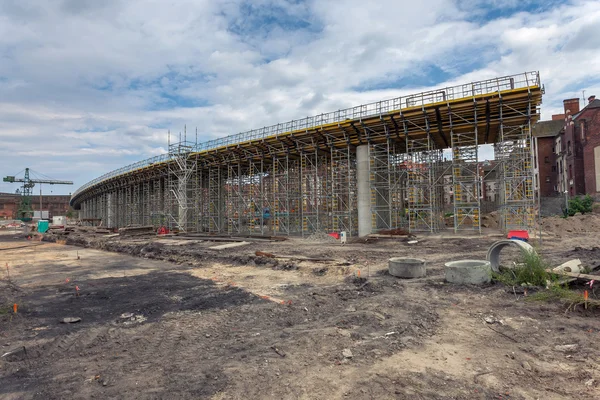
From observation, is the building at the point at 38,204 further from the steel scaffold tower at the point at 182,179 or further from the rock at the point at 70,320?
the rock at the point at 70,320

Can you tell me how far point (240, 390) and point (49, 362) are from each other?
11.5 feet

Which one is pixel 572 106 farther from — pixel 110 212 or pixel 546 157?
pixel 110 212

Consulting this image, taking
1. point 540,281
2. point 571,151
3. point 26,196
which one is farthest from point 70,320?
point 26,196

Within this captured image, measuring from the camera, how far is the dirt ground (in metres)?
4.40

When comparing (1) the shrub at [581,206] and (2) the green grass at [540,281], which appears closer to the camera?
(2) the green grass at [540,281]

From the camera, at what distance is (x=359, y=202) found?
1052 inches

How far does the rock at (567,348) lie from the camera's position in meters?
5.25

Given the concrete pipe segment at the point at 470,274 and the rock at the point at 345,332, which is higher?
the concrete pipe segment at the point at 470,274

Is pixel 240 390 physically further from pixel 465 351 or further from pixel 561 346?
pixel 561 346

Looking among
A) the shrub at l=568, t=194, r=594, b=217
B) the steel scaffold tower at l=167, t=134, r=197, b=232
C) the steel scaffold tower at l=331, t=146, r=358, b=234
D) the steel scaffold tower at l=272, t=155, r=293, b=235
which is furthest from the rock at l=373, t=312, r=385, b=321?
the shrub at l=568, t=194, r=594, b=217

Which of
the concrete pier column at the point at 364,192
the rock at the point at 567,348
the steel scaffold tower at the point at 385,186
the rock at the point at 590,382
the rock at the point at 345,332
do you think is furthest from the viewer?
the steel scaffold tower at the point at 385,186

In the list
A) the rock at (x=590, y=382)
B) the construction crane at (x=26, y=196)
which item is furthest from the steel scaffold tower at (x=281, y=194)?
the construction crane at (x=26, y=196)

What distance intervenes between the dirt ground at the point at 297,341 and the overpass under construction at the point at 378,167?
14950 millimetres

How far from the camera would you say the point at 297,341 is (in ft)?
19.6
